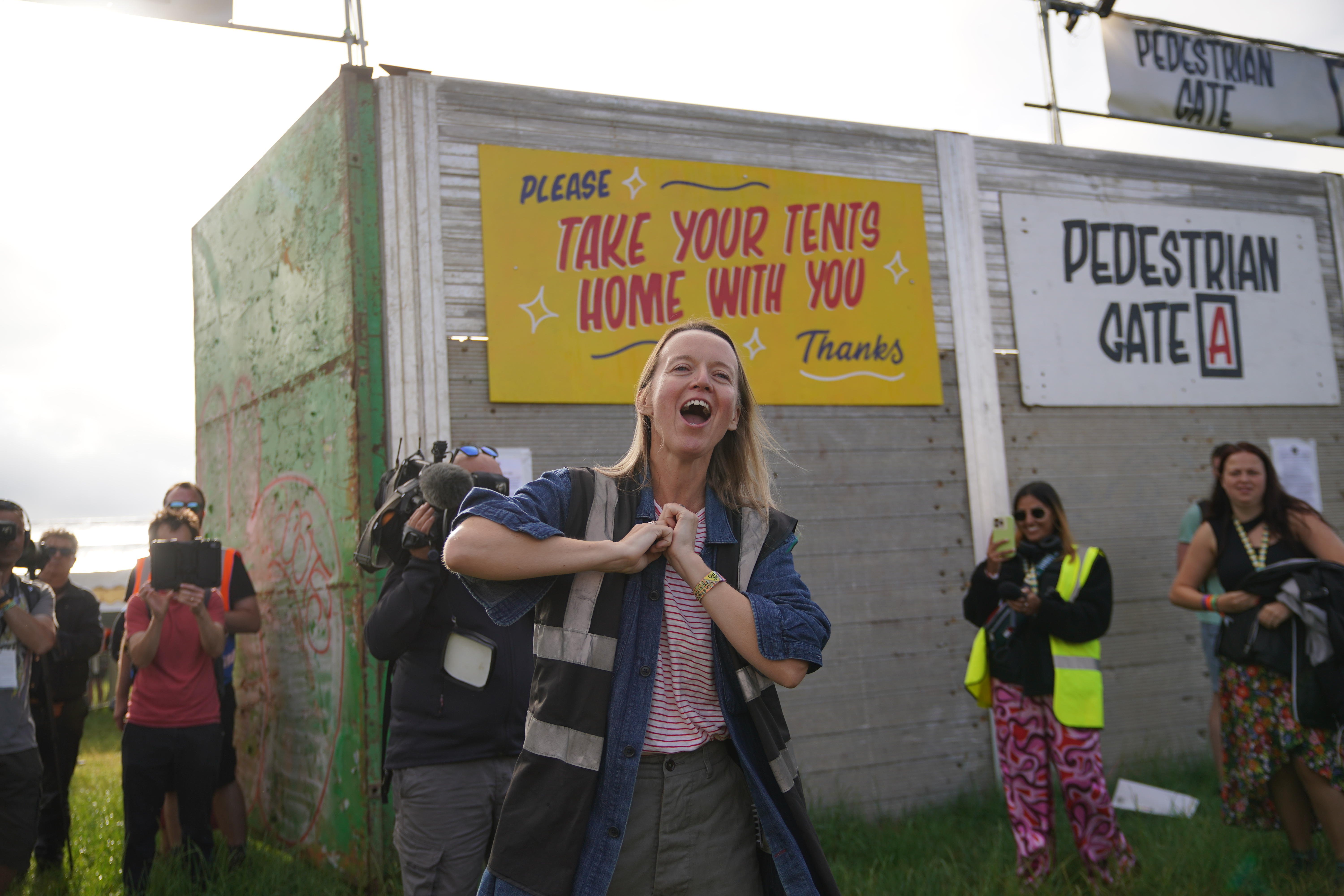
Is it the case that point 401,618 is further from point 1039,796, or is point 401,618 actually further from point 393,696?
point 1039,796

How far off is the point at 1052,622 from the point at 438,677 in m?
2.83

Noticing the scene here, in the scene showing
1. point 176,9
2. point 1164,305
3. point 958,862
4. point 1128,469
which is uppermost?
point 176,9

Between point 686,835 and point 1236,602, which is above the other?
point 1236,602

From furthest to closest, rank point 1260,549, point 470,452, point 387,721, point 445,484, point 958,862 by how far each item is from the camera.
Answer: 1. point 958,862
2. point 1260,549
3. point 470,452
4. point 387,721
5. point 445,484

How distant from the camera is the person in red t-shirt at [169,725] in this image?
478cm

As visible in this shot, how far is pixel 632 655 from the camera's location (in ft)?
7.04

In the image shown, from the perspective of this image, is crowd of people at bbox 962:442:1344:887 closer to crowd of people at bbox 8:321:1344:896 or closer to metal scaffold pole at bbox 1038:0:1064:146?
crowd of people at bbox 8:321:1344:896

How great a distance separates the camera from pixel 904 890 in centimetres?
456

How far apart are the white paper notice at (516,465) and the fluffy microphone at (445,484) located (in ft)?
6.25

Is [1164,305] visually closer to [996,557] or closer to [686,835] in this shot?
[996,557]

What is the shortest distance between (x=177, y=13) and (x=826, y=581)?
4.93 meters

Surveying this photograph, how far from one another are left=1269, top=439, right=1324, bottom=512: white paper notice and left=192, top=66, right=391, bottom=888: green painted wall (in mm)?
6239

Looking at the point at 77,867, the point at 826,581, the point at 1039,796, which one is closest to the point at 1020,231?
the point at 826,581

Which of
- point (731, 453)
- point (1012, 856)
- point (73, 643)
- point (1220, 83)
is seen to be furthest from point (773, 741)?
point (1220, 83)
